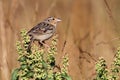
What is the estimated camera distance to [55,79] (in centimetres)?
586

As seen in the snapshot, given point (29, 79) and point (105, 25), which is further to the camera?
point (105, 25)

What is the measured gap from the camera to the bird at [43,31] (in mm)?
7789

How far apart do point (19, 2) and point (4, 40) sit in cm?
71

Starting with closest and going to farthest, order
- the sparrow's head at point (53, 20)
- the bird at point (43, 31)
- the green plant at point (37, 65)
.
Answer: the green plant at point (37, 65) → the bird at point (43, 31) → the sparrow's head at point (53, 20)

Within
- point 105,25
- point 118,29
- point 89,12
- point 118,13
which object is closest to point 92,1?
point 89,12

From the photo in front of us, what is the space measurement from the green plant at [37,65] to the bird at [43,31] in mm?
1423

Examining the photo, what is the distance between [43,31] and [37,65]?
8.23ft

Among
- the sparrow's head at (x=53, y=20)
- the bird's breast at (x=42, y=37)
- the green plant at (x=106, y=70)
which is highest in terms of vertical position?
the sparrow's head at (x=53, y=20)

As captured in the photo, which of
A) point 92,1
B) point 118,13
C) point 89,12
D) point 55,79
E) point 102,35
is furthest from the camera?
point 92,1

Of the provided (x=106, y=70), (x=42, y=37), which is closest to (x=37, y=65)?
(x=106, y=70)

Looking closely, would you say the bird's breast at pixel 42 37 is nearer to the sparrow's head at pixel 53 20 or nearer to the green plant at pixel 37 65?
the sparrow's head at pixel 53 20

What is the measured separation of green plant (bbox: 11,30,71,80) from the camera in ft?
18.9

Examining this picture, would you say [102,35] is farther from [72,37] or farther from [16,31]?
[16,31]

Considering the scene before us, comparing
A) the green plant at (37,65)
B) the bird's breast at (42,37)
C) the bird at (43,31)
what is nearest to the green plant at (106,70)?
the green plant at (37,65)
